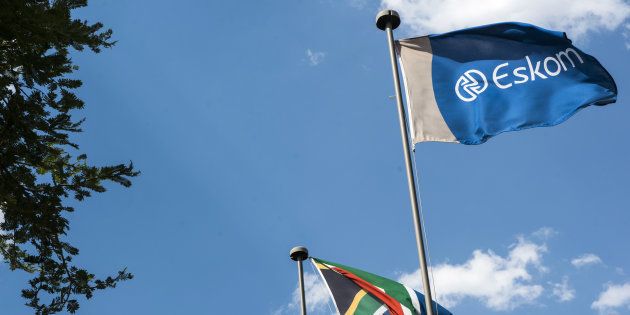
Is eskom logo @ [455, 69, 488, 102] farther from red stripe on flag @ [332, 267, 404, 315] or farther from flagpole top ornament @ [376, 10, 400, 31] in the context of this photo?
red stripe on flag @ [332, 267, 404, 315]

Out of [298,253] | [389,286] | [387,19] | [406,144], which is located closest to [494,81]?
[387,19]

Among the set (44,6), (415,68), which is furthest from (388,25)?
(44,6)

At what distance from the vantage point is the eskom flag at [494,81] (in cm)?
881

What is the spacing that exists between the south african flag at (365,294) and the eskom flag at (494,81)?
3.39m

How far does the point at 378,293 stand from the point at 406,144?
362 cm

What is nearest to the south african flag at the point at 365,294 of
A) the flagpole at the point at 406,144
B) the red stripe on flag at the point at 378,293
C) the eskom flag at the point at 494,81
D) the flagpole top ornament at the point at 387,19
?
the red stripe on flag at the point at 378,293

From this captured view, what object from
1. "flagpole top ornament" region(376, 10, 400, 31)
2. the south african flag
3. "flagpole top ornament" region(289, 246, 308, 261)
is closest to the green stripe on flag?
the south african flag

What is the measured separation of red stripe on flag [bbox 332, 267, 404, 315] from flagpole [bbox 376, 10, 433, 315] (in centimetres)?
352

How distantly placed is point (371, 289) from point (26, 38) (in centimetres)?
618

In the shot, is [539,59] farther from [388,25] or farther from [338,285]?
[338,285]

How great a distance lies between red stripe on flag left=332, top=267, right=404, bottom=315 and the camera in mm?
10977

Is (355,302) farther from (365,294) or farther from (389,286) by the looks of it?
(389,286)

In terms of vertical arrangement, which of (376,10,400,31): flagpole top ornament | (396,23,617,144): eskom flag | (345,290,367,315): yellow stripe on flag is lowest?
(345,290,367,315): yellow stripe on flag

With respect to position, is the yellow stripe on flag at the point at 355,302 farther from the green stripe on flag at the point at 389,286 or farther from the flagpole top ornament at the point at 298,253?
the flagpole top ornament at the point at 298,253
